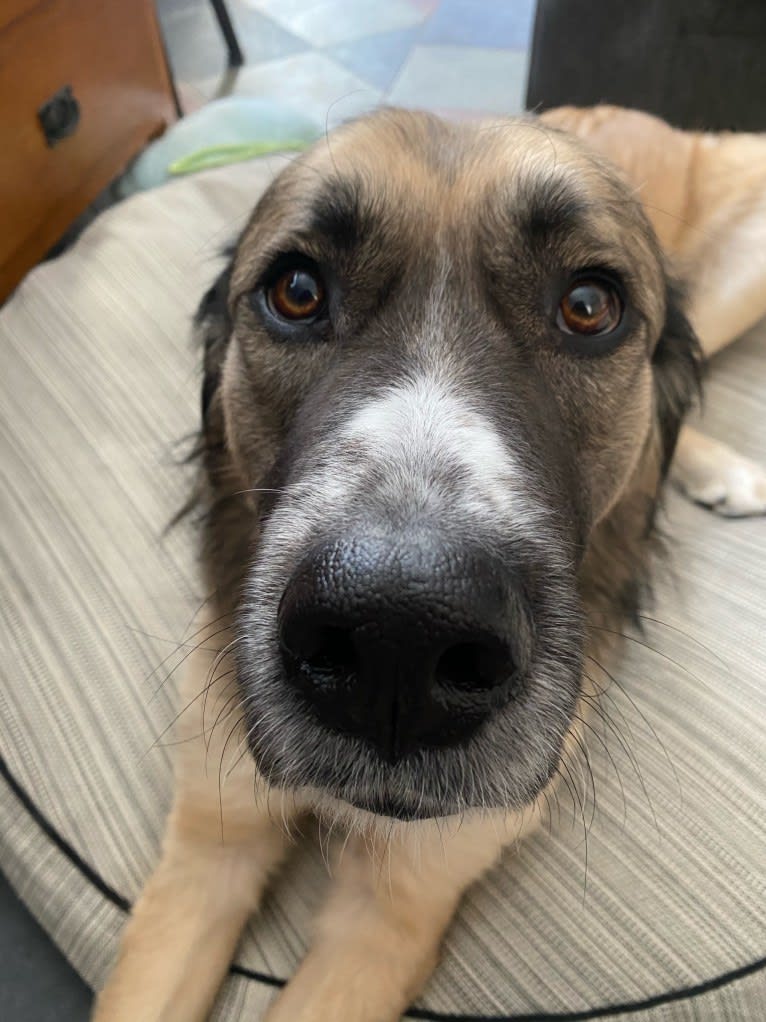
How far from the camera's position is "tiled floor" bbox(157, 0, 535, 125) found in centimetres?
448

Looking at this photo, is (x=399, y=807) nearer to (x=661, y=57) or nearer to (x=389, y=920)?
(x=389, y=920)

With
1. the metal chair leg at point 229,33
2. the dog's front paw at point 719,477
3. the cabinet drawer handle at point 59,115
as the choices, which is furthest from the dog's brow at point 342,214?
the metal chair leg at point 229,33

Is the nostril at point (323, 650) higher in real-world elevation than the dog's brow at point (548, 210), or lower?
lower

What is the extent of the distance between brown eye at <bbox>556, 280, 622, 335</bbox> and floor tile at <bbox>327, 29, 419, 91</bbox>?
146 inches

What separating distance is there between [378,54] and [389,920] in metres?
4.82

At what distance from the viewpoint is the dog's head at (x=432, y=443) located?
0.90 m

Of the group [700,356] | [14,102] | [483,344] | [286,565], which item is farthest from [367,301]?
[14,102]

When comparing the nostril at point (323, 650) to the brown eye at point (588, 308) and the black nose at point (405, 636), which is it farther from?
the brown eye at point (588, 308)

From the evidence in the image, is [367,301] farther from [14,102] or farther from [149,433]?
[14,102]

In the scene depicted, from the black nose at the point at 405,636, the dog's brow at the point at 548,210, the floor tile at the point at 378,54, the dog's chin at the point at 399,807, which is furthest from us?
the floor tile at the point at 378,54

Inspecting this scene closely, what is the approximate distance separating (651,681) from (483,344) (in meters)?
0.83

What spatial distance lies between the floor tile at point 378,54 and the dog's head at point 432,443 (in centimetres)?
342

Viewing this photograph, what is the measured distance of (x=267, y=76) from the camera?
474 cm

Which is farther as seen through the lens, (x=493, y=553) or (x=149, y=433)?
(x=149, y=433)
